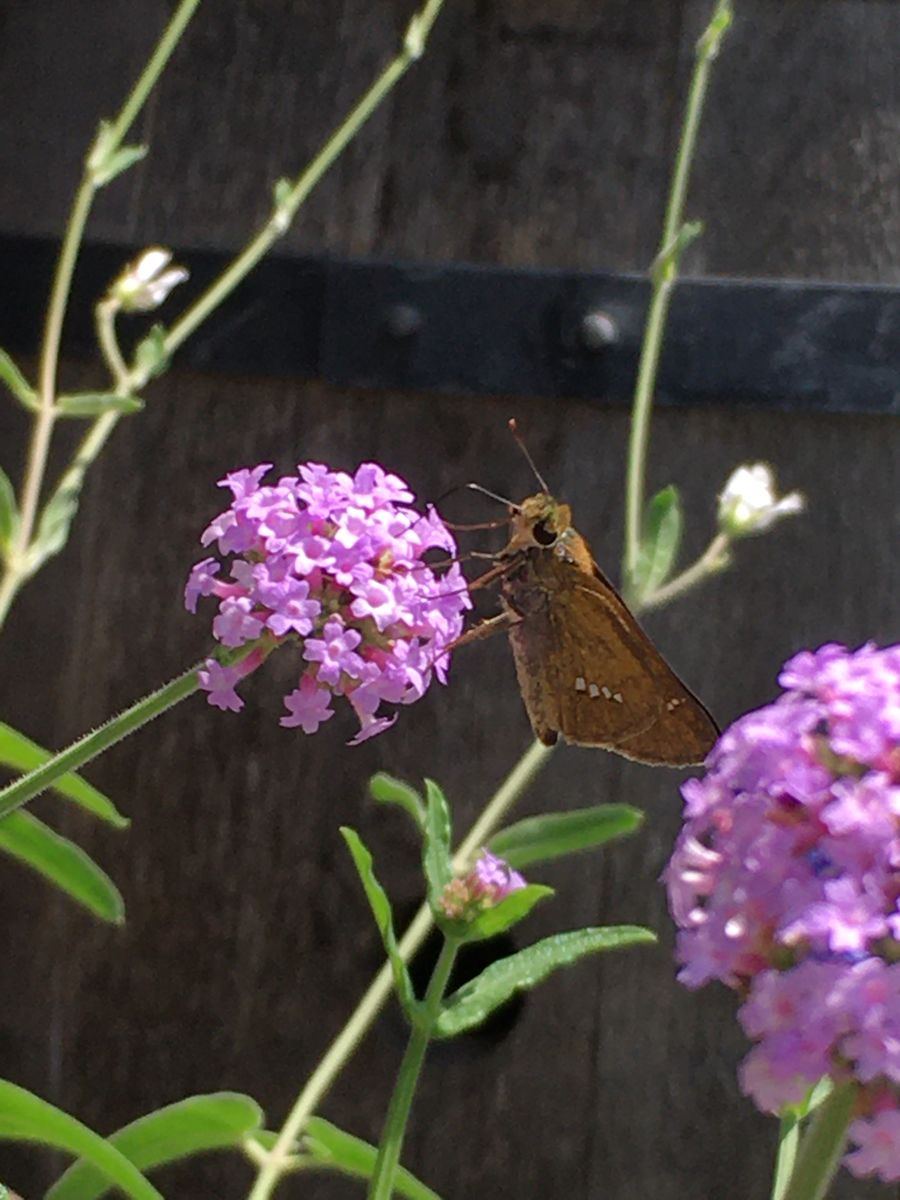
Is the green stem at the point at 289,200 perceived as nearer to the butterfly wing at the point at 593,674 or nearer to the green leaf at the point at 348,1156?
the butterfly wing at the point at 593,674

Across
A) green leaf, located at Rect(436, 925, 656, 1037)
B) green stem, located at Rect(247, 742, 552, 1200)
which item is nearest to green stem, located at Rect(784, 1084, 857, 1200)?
green leaf, located at Rect(436, 925, 656, 1037)

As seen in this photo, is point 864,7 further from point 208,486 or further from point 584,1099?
point 584,1099

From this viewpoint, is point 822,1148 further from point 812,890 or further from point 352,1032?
point 352,1032

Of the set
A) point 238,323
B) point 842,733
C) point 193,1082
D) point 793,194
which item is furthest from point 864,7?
point 193,1082

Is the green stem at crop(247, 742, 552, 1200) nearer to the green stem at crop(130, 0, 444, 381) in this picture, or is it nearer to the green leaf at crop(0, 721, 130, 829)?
the green leaf at crop(0, 721, 130, 829)

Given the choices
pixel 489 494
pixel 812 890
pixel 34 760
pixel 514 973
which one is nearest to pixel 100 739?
pixel 34 760

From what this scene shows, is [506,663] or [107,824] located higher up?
[506,663]
